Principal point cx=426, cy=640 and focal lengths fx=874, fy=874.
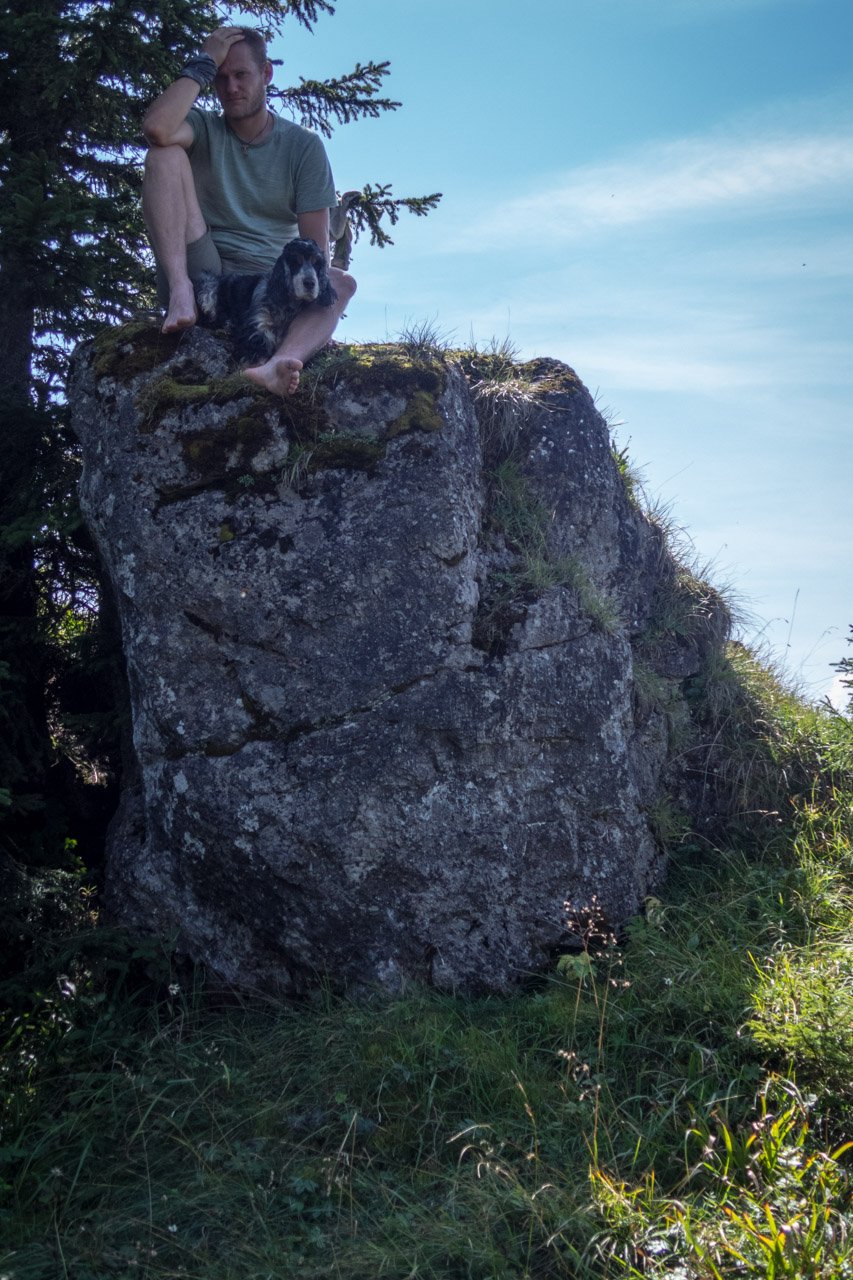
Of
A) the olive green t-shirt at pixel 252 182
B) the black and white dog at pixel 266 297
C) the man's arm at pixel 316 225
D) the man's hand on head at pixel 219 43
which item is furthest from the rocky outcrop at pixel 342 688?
the man's hand on head at pixel 219 43

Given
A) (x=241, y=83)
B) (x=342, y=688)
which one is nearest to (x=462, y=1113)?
(x=342, y=688)

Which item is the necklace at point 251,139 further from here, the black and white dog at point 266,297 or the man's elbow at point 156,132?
the black and white dog at point 266,297

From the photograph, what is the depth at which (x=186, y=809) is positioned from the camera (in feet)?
12.3

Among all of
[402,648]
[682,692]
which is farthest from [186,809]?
[682,692]

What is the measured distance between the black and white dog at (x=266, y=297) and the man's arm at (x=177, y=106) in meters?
0.68

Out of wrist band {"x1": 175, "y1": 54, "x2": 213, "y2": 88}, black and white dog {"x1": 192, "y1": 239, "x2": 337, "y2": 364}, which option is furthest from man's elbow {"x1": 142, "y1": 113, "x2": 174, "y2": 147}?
black and white dog {"x1": 192, "y1": 239, "x2": 337, "y2": 364}

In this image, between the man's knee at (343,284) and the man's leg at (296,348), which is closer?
the man's leg at (296,348)

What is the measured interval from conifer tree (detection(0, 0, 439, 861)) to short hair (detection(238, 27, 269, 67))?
1.65ft

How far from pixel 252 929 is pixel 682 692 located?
2777 mm

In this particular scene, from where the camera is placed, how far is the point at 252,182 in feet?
15.4

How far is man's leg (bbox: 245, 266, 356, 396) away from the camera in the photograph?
3.98m

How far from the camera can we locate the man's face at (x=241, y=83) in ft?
14.8

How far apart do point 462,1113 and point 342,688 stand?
168 cm

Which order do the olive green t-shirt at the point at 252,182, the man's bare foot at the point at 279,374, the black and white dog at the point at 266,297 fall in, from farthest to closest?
the olive green t-shirt at the point at 252,182
the black and white dog at the point at 266,297
the man's bare foot at the point at 279,374
